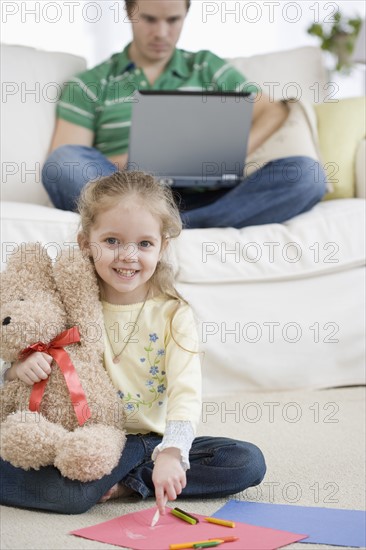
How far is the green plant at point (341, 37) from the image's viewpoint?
327 centimetres

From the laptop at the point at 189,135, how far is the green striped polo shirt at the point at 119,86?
0.87 feet

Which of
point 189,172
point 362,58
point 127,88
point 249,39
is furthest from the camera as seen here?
point 249,39

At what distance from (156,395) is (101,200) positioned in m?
0.31

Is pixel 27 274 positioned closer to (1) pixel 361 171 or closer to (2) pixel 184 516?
(2) pixel 184 516


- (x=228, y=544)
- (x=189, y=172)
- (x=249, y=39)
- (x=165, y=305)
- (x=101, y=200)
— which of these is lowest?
(x=228, y=544)

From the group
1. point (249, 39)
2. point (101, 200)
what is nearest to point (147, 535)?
point (101, 200)

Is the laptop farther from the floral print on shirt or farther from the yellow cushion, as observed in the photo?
the floral print on shirt

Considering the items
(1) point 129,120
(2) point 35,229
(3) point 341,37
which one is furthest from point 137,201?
(3) point 341,37

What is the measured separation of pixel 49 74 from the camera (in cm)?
242

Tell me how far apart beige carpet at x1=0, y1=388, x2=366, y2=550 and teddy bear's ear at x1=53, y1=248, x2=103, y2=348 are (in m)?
0.27

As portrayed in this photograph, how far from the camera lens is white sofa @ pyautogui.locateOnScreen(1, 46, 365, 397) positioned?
189 centimetres

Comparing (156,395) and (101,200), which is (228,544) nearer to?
(156,395)

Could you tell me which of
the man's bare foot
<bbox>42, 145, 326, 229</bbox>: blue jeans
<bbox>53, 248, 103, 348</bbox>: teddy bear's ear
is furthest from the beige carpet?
<bbox>42, 145, 326, 229</bbox>: blue jeans

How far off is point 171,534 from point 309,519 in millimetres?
201
